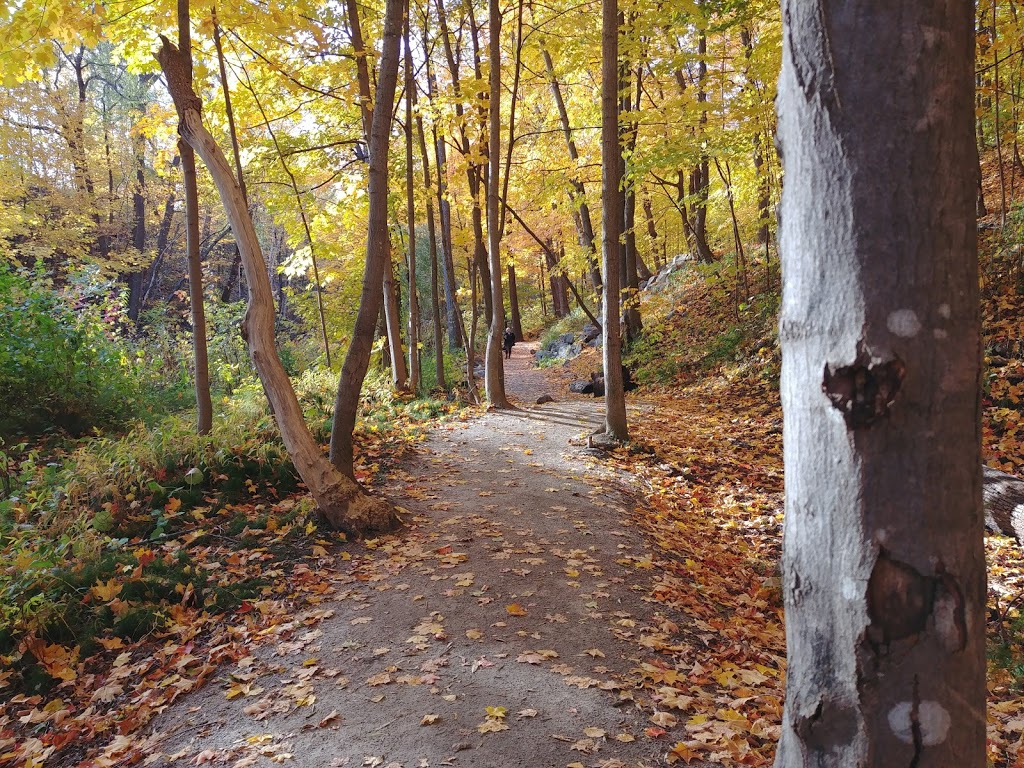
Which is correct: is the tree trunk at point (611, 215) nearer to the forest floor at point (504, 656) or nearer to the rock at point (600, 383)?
the forest floor at point (504, 656)

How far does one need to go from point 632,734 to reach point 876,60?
3135mm

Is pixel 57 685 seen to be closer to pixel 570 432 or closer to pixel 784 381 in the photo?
pixel 784 381

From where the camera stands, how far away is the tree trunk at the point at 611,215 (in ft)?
25.3

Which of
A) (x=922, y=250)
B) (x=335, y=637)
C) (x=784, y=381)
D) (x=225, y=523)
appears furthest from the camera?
(x=225, y=523)

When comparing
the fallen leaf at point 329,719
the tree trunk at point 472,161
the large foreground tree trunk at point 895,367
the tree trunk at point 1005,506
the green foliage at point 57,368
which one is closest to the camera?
the large foreground tree trunk at point 895,367

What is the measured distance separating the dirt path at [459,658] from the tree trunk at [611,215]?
82.5 inches

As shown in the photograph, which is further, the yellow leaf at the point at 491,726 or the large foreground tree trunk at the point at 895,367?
the yellow leaf at the point at 491,726

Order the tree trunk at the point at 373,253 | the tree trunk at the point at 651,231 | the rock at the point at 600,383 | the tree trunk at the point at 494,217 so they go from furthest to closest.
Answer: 1. the tree trunk at the point at 651,231
2. the rock at the point at 600,383
3. the tree trunk at the point at 494,217
4. the tree trunk at the point at 373,253

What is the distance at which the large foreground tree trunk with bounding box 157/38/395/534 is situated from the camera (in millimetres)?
5426

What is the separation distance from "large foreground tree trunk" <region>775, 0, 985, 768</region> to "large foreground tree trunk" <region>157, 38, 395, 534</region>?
5.02m

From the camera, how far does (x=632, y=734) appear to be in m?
3.16

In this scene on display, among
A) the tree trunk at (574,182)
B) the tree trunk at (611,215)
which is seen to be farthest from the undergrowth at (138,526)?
the tree trunk at (574,182)

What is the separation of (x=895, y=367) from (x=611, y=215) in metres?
7.25

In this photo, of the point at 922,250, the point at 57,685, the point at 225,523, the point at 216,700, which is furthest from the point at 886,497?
the point at 225,523
